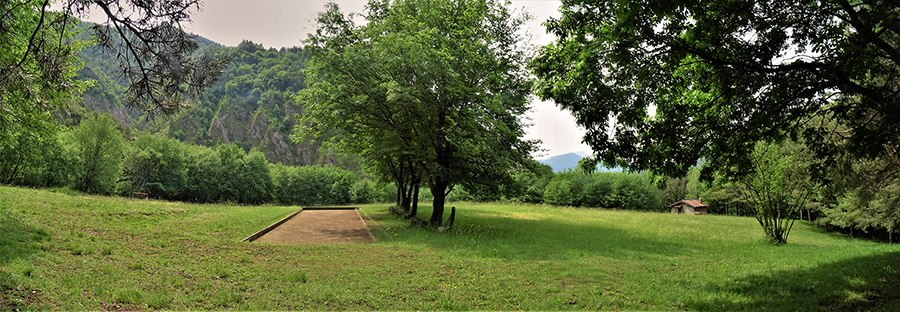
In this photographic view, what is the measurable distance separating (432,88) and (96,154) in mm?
52922

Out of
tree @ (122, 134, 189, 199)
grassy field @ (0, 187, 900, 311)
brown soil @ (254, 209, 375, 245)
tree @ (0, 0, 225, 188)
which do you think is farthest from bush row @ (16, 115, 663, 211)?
tree @ (0, 0, 225, 188)

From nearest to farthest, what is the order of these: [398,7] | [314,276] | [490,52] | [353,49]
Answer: [314,276], [353,49], [490,52], [398,7]

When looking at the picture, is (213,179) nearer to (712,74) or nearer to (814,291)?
(712,74)

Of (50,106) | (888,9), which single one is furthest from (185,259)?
(888,9)

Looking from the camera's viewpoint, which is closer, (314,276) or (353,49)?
(314,276)

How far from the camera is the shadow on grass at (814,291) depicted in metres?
6.71

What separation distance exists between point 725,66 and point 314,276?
9.21 metres

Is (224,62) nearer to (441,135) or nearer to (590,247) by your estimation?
(441,135)

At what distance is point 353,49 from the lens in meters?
16.1

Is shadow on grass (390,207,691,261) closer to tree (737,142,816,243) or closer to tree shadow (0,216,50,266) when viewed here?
tree (737,142,816,243)

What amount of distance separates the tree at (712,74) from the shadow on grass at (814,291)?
267 centimetres

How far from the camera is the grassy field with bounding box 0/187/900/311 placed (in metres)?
5.94

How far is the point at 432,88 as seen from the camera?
16141 mm

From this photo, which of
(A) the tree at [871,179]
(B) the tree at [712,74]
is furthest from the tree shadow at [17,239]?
(A) the tree at [871,179]
